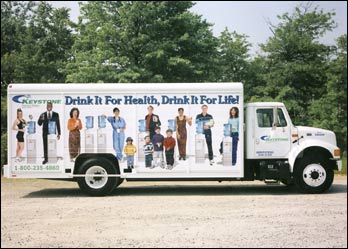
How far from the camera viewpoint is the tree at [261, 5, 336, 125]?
1132 inches

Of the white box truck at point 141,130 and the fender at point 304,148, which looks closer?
the white box truck at point 141,130

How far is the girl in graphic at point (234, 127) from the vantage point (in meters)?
13.5

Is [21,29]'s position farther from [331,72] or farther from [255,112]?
[255,112]

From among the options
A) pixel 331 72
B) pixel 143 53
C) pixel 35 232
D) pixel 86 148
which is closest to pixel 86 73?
pixel 143 53

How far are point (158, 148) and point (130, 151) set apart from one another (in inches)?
29.6

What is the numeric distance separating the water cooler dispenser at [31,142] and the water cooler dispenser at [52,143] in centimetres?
40

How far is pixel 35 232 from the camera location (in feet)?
27.6

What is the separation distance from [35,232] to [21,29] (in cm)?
3059

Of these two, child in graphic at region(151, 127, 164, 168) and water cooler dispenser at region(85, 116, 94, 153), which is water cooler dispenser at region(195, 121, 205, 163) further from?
water cooler dispenser at region(85, 116, 94, 153)

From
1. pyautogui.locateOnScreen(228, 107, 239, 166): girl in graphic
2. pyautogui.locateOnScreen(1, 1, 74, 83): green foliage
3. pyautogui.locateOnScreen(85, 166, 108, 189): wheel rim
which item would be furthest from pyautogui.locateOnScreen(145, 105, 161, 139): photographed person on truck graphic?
pyautogui.locateOnScreen(1, 1, 74, 83): green foliage

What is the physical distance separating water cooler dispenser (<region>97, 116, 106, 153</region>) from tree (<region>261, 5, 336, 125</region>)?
16.5m

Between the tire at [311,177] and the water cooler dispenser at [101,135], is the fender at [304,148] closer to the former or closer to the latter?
the tire at [311,177]

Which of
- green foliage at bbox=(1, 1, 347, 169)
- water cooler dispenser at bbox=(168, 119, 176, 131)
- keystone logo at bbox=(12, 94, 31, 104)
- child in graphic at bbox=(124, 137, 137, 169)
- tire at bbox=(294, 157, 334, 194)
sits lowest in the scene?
tire at bbox=(294, 157, 334, 194)

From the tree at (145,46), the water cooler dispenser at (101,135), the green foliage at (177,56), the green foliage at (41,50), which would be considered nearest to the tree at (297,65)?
the green foliage at (177,56)
